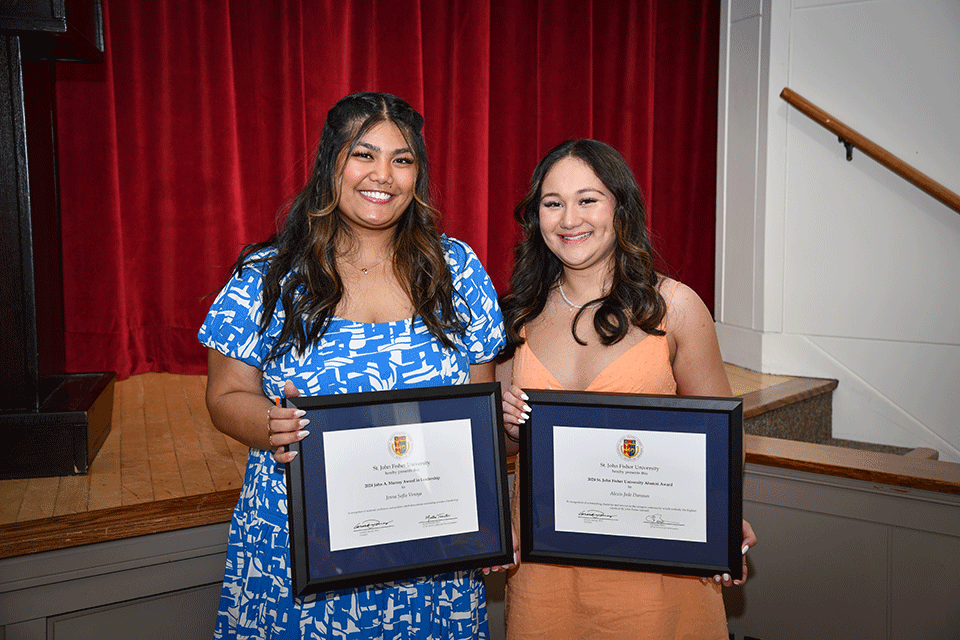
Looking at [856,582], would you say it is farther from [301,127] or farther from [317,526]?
[301,127]

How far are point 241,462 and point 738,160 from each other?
9.21 feet

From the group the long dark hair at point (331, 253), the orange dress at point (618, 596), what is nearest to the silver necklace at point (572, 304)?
the orange dress at point (618, 596)

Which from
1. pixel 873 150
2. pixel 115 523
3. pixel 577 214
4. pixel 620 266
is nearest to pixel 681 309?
pixel 620 266

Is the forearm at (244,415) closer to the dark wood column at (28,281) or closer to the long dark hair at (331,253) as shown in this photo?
the long dark hair at (331,253)

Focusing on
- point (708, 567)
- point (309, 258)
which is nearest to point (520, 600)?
point (708, 567)

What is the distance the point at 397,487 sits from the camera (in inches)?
43.9

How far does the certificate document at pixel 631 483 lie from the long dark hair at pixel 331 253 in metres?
0.30

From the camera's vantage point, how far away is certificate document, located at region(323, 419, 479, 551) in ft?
3.59

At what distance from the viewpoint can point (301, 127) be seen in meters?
3.10

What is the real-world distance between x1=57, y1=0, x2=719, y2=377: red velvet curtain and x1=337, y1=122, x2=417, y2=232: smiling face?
1251 millimetres

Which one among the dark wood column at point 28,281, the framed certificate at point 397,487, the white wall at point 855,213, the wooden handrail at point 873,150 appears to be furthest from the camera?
the white wall at point 855,213

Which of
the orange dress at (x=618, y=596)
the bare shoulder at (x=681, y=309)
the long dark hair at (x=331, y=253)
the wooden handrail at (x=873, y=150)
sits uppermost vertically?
the wooden handrail at (x=873, y=150)

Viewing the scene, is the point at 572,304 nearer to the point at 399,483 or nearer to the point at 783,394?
the point at 399,483

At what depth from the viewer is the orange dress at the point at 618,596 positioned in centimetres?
132
